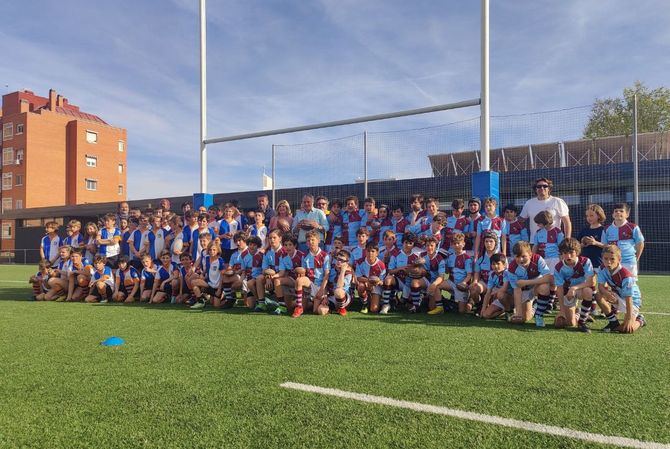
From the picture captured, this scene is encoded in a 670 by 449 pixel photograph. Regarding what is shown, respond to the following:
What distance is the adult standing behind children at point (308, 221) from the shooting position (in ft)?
23.5

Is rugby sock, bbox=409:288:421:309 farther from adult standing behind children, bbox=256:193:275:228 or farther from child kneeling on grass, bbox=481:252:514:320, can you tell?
adult standing behind children, bbox=256:193:275:228

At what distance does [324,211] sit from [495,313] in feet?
11.3

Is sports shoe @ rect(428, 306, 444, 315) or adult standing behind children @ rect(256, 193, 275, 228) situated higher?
adult standing behind children @ rect(256, 193, 275, 228)

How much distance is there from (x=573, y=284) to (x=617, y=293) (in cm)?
43

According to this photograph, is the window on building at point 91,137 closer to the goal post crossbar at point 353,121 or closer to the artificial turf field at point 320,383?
the goal post crossbar at point 353,121

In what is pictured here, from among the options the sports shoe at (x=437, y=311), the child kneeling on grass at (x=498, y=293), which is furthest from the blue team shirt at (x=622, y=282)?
the sports shoe at (x=437, y=311)

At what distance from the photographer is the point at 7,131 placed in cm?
4222

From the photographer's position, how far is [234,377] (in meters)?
3.14

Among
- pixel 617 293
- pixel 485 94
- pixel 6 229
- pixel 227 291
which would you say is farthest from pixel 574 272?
pixel 6 229

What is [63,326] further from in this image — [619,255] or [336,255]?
[619,255]

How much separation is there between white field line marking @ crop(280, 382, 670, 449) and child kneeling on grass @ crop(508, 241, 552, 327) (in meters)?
3.10

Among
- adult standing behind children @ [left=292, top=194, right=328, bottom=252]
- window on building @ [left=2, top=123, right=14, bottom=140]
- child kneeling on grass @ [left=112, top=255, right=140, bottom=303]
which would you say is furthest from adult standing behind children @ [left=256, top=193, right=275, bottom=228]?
window on building @ [left=2, top=123, right=14, bottom=140]

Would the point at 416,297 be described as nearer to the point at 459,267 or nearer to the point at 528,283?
the point at 459,267

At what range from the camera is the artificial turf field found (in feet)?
7.34
